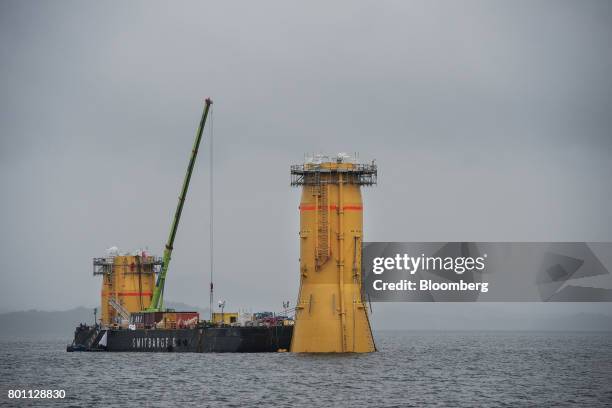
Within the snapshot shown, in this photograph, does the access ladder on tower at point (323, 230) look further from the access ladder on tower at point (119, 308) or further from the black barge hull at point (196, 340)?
the access ladder on tower at point (119, 308)

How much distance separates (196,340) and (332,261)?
30.2 m

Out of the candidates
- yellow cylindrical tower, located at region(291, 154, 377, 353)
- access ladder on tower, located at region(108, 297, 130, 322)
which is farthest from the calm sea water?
access ladder on tower, located at region(108, 297, 130, 322)

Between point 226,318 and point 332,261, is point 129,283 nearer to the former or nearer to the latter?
point 226,318

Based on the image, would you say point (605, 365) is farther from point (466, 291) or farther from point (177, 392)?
point (177, 392)

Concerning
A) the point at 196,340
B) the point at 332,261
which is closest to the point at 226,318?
the point at 196,340

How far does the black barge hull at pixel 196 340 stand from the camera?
110 metres

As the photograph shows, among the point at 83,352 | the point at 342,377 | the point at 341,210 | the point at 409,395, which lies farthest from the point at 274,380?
the point at 83,352

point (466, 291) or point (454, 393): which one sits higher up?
point (466, 291)

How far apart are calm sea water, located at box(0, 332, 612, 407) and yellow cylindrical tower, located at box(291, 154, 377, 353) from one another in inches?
84.3

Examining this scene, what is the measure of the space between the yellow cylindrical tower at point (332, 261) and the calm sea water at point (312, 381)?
7.03 ft

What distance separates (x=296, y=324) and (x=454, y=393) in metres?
23.2

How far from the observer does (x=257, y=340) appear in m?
111

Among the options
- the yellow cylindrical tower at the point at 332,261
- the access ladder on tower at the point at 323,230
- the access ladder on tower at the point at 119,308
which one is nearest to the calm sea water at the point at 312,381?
the yellow cylindrical tower at the point at 332,261

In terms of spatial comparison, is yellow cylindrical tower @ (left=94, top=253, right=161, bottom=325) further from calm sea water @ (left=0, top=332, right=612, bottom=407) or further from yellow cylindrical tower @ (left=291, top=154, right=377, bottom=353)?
yellow cylindrical tower @ (left=291, top=154, right=377, bottom=353)
